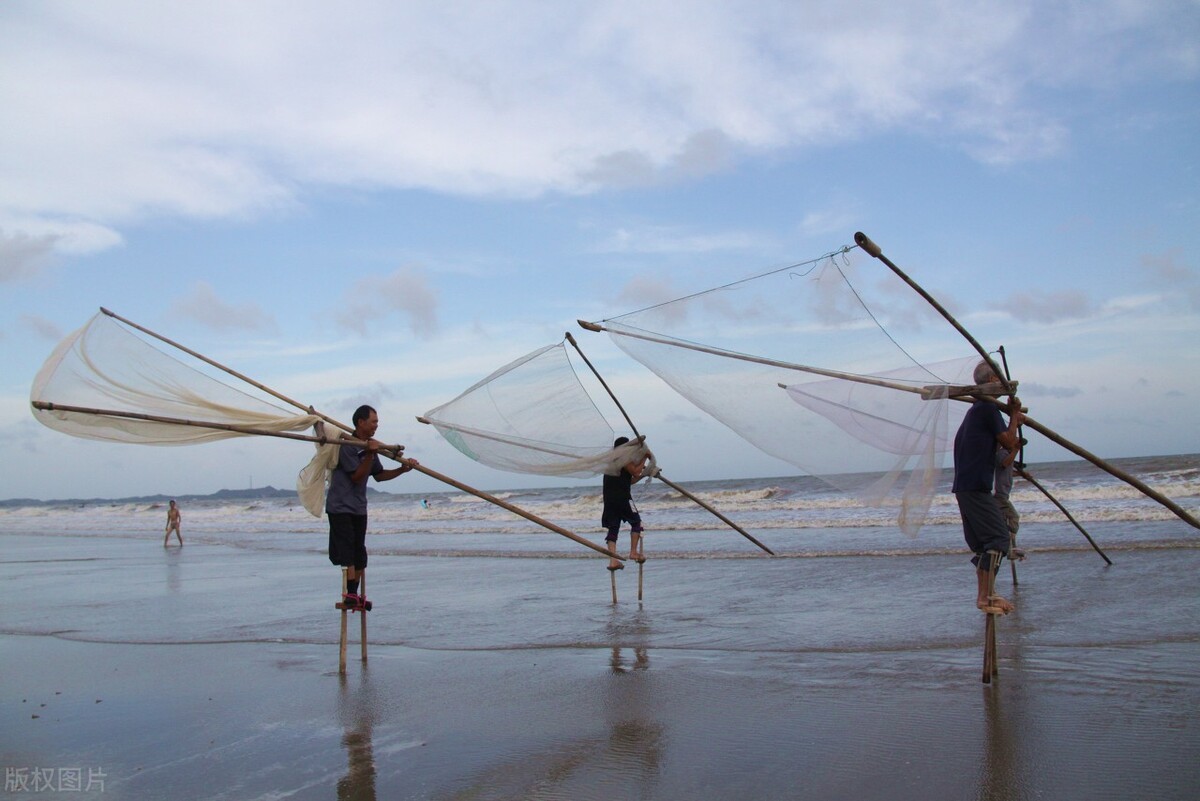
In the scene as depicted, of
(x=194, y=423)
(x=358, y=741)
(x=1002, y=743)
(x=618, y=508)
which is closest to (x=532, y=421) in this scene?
(x=618, y=508)

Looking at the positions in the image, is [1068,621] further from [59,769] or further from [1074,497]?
[1074,497]

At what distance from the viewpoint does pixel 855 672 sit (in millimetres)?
5797

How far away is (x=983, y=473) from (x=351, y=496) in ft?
14.4

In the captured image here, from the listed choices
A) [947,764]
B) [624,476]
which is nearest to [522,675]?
[947,764]

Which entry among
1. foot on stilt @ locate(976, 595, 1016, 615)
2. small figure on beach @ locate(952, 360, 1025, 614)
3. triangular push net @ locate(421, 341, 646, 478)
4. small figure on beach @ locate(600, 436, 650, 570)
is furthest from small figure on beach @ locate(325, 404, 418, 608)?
foot on stilt @ locate(976, 595, 1016, 615)

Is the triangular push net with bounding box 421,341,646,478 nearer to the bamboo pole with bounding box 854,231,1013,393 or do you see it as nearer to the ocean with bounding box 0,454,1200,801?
the ocean with bounding box 0,454,1200,801

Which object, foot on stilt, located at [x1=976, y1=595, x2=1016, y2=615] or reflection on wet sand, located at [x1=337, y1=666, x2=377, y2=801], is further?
foot on stilt, located at [x1=976, y1=595, x2=1016, y2=615]

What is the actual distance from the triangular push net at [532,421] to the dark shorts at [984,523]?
12.4 ft

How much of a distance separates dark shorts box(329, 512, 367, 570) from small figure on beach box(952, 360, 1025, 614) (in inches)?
167

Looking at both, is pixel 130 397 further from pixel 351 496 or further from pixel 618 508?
pixel 618 508

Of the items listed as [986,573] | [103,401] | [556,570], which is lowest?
[556,570]

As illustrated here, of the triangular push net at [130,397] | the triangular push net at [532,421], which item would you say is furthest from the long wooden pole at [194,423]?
the triangular push net at [532,421]

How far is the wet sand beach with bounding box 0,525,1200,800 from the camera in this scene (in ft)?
13.0

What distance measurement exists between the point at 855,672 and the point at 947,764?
6.03ft
